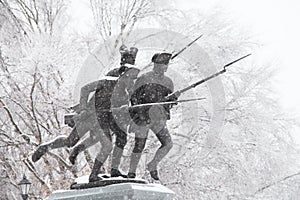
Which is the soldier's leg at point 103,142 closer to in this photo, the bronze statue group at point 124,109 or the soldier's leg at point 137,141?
the bronze statue group at point 124,109

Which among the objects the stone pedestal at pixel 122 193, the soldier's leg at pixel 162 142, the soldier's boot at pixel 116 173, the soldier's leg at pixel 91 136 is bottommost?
the stone pedestal at pixel 122 193

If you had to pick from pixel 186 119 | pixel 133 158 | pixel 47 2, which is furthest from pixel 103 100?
pixel 47 2

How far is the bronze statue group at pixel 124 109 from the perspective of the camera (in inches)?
252

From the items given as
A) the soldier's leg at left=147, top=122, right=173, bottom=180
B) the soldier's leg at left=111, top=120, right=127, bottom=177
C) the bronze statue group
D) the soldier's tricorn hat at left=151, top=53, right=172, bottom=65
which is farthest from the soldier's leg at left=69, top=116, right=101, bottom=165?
the soldier's tricorn hat at left=151, top=53, right=172, bottom=65

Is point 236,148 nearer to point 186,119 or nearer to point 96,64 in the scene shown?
point 186,119

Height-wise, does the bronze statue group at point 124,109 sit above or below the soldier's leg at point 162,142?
above

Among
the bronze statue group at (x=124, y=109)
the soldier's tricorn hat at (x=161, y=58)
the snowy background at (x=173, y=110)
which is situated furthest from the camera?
the snowy background at (x=173, y=110)

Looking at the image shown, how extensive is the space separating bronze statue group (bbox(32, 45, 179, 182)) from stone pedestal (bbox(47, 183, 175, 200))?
0.24 metres

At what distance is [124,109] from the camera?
6332 mm

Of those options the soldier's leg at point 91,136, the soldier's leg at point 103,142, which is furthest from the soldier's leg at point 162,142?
the soldier's leg at point 91,136

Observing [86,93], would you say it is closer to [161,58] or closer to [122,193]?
[161,58]

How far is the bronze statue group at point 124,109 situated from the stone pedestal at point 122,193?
0.79 feet

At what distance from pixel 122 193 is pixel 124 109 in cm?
88

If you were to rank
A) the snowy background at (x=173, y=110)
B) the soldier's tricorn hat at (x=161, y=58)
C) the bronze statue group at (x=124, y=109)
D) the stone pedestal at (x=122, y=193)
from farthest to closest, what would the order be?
the snowy background at (x=173, y=110) < the soldier's tricorn hat at (x=161, y=58) < the bronze statue group at (x=124, y=109) < the stone pedestal at (x=122, y=193)
